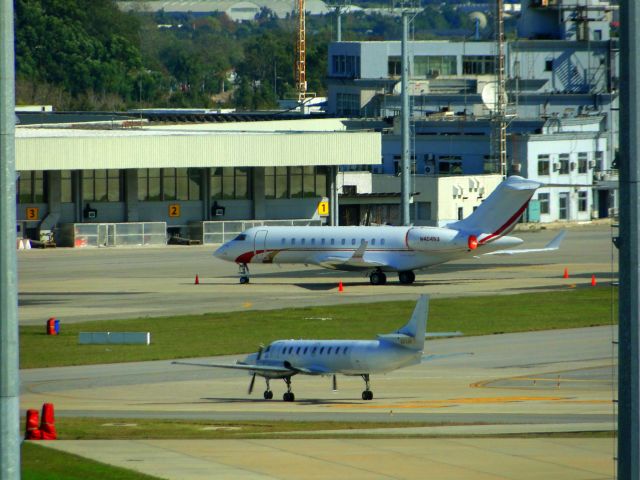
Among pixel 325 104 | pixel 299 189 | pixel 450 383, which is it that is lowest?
pixel 450 383

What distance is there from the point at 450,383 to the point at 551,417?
30.0 feet

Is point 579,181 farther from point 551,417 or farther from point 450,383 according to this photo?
point 551,417

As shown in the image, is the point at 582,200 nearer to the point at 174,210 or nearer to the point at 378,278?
the point at 174,210

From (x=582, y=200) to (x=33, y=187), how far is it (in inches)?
1935

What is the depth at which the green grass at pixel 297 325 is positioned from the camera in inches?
2110

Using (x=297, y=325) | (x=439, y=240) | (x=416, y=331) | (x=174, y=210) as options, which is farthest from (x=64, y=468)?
(x=174, y=210)

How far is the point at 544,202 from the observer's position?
400 ft

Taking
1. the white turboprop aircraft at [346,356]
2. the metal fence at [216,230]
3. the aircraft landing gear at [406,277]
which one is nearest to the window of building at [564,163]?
the metal fence at [216,230]

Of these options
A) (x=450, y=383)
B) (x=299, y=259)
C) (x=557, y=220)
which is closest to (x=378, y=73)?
(x=557, y=220)

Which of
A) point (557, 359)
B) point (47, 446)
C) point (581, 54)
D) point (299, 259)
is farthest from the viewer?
point (581, 54)

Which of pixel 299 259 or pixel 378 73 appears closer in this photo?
pixel 299 259

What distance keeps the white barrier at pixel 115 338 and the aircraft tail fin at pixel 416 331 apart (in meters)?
18.8

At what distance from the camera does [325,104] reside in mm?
167375

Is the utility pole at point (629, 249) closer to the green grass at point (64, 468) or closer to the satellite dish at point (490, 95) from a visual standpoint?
the green grass at point (64, 468)
